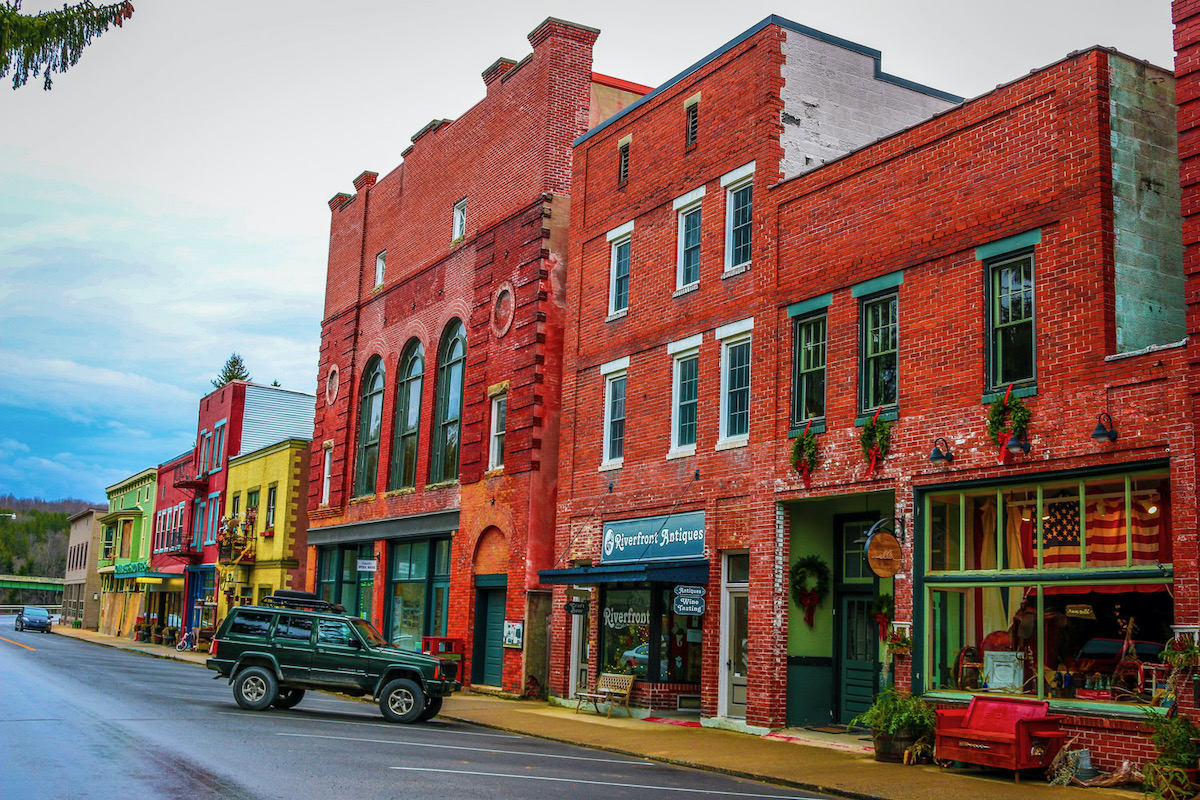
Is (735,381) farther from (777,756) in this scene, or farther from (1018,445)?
(777,756)

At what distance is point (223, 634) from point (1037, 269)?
13.7m

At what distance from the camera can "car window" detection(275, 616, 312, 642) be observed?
19297mm

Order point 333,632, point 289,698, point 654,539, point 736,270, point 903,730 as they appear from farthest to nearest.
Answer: point 654,539 < point 736,270 < point 289,698 < point 333,632 < point 903,730

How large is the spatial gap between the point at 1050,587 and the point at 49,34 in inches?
521

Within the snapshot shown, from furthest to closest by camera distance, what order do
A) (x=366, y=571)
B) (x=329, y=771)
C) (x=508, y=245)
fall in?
(x=366, y=571) → (x=508, y=245) → (x=329, y=771)

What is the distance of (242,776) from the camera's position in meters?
11.3

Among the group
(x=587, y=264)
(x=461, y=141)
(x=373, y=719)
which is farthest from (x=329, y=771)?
(x=461, y=141)

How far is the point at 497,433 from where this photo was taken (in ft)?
92.6

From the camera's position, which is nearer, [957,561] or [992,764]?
[992,764]

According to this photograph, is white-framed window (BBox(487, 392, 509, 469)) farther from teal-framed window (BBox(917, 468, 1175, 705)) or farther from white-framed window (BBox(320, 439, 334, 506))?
teal-framed window (BBox(917, 468, 1175, 705))

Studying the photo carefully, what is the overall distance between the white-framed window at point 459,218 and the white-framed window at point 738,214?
11.8 meters

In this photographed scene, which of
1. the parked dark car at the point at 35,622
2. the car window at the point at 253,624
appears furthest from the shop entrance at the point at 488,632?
the parked dark car at the point at 35,622

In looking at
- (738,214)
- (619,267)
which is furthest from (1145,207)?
(619,267)

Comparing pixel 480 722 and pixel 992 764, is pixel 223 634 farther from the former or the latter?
pixel 992 764
